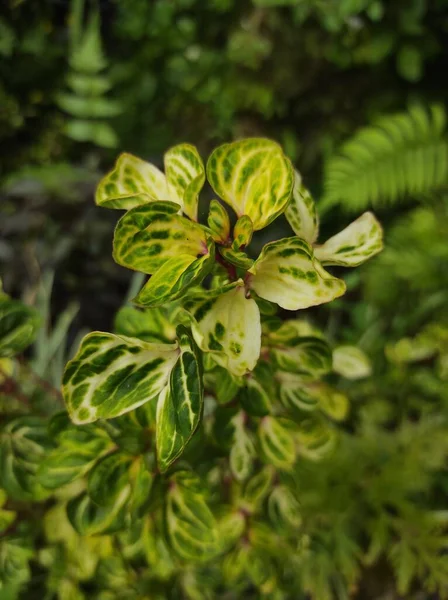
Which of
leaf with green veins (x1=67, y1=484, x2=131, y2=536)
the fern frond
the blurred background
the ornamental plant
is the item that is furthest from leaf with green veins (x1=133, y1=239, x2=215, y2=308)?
the fern frond

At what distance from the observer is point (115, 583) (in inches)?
26.5

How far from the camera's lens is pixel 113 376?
407mm

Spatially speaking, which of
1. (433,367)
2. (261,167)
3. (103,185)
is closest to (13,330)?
(103,185)

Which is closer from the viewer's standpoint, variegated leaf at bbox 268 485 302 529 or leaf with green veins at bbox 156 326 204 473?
leaf with green veins at bbox 156 326 204 473

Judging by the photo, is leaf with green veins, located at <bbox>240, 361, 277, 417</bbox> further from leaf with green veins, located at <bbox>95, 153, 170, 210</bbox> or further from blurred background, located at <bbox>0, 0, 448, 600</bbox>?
blurred background, located at <bbox>0, 0, 448, 600</bbox>

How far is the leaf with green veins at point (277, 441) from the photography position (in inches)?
20.9

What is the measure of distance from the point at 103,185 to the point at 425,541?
0.91 m

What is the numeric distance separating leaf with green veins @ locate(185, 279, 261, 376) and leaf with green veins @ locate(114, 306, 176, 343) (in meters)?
0.11

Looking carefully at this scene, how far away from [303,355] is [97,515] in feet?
0.82

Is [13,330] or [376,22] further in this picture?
[376,22]

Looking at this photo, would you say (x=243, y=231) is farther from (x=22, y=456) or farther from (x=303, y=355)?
(x=22, y=456)

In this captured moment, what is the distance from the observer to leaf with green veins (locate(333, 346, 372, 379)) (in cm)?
68

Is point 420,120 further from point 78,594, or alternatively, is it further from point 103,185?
point 78,594

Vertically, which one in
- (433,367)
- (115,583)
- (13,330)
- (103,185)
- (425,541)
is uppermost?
(103,185)
